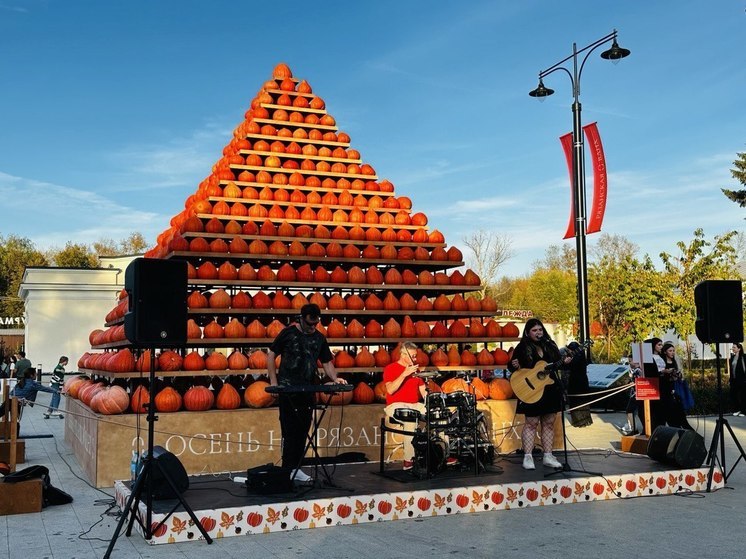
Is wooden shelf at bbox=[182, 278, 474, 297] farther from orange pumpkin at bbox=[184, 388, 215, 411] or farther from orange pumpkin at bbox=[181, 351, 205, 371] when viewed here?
orange pumpkin at bbox=[184, 388, 215, 411]

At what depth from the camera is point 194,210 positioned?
37.5ft

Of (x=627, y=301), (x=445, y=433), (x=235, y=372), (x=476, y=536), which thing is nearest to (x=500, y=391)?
(x=445, y=433)

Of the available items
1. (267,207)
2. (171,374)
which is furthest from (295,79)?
(171,374)

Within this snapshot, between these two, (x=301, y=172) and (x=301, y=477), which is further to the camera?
(x=301, y=172)

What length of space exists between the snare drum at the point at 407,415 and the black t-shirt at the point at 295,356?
3.55 feet

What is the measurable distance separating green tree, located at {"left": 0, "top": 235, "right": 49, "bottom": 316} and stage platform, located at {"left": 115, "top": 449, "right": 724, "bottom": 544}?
5367 centimetres

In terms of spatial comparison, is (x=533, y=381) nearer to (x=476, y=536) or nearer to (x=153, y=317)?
(x=476, y=536)

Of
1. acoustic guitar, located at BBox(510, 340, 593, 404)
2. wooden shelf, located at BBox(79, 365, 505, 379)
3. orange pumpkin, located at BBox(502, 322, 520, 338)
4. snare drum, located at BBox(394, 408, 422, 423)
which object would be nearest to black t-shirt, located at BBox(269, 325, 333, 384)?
snare drum, located at BBox(394, 408, 422, 423)

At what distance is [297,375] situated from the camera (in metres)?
8.14

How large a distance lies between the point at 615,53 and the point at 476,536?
12242 millimetres

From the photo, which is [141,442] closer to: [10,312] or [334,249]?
[334,249]

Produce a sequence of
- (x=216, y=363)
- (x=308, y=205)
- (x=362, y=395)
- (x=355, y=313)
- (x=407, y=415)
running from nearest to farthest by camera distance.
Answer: (x=407, y=415) → (x=216, y=363) → (x=362, y=395) → (x=355, y=313) → (x=308, y=205)

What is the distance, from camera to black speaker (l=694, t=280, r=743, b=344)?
8.95 meters

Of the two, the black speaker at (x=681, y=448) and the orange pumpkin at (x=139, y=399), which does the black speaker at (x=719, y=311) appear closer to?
the black speaker at (x=681, y=448)
